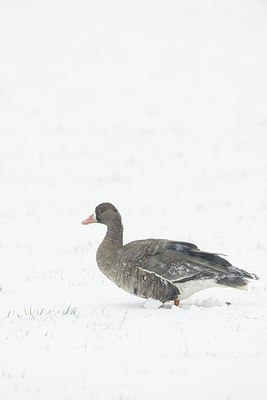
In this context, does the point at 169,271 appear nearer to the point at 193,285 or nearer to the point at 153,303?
the point at 193,285

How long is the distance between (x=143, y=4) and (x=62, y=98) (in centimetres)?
3245

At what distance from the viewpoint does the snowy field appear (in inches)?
225

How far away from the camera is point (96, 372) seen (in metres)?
5.50

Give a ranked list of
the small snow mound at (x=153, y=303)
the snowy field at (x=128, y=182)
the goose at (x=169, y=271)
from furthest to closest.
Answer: the small snow mound at (x=153, y=303)
the goose at (x=169, y=271)
the snowy field at (x=128, y=182)

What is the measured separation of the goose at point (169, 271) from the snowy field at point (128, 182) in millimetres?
288

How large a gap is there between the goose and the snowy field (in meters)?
0.29

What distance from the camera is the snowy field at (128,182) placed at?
5.73 m

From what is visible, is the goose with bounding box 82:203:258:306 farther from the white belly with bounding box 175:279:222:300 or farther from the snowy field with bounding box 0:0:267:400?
the snowy field with bounding box 0:0:267:400

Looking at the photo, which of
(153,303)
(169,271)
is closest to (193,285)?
(169,271)

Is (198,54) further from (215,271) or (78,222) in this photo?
(215,271)

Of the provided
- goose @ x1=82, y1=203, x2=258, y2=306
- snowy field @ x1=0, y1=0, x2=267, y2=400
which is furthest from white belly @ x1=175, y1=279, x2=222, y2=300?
snowy field @ x1=0, y1=0, x2=267, y2=400

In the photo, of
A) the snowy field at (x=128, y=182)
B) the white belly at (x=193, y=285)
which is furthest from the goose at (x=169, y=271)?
the snowy field at (x=128, y=182)

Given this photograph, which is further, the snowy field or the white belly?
the white belly

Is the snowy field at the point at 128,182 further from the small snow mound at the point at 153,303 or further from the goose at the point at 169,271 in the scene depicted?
the goose at the point at 169,271
